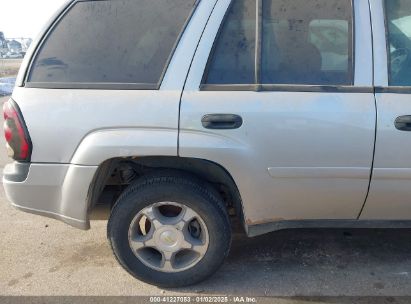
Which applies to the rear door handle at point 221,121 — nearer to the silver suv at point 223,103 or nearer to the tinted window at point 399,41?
the silver suv at point 223,103

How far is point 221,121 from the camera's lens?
2.34 metres

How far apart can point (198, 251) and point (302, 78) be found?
1.32 metres

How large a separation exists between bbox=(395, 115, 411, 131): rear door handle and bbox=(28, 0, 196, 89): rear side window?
142 cm

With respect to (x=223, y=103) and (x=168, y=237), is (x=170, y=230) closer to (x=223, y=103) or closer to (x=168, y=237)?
(x=168, y=237)

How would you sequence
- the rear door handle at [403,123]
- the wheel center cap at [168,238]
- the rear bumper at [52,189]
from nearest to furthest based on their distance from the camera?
1. the rear door handle at [403,123]
2. the rear bumper at [52,189]
3. the wheel center cap at [168,238]

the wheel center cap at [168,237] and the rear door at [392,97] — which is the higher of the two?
the rear door at [392,97]

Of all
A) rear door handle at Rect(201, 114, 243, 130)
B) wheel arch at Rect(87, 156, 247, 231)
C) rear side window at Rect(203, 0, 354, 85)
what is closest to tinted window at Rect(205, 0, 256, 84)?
rear side window at Rect(203, 0, 354, 85)

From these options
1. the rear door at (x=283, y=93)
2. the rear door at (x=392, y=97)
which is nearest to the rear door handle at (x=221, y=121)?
the rear door at (x=283, y=93)

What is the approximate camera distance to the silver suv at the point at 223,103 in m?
2.34

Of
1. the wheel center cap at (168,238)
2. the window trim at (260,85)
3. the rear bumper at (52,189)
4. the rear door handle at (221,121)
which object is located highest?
the window trim at (260,85)

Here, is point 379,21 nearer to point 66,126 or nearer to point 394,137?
point 394,137

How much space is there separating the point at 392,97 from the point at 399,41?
374 millimetres

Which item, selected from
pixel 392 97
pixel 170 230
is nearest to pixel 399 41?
pixel 392 97

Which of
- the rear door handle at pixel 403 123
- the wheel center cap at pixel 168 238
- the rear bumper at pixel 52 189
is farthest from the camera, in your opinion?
the wheel center cap at pixel 168 238
